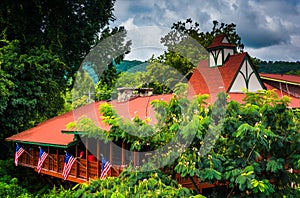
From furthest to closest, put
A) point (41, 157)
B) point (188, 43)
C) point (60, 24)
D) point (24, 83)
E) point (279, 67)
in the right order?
point (279, 67) → point (188, 43) → point (60, 24) → point (24, 83) → point (41, 157)

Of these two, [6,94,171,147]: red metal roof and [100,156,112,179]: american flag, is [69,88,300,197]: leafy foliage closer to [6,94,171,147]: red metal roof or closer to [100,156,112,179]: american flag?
[100,156,112,179]: american flag

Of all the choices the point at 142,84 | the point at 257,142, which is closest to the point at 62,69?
the point at 142,84

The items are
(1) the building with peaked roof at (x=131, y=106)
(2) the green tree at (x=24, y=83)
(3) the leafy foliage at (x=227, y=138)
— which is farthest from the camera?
(2) the green tree at (x=24, y=83)

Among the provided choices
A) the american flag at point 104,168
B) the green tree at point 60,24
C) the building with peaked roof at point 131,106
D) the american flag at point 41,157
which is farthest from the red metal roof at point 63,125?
the green tree at point 60,24

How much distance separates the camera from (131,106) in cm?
1834

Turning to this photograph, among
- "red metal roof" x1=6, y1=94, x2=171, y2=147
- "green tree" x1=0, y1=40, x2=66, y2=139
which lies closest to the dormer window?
"red metal roof" x1=6, y1=94, x2=171, y2=147

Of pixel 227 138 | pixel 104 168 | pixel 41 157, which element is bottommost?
pixel 41 157

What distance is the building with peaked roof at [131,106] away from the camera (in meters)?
15.6

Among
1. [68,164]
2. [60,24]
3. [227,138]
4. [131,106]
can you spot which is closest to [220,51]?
[131,106]

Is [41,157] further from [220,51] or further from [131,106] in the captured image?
[220,51]

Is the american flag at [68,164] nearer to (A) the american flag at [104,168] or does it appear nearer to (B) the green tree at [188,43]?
(A) the american flag at [104,168]

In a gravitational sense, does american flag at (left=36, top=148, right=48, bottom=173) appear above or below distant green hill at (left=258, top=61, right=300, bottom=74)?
below

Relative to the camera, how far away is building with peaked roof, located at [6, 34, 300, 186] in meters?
15.6

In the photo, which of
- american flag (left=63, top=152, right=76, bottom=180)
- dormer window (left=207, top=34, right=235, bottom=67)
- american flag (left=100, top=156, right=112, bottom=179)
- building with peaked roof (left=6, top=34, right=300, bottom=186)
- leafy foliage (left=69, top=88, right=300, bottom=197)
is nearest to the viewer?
leafy foliage (left=69, top=88, right=300, bottom=197)
